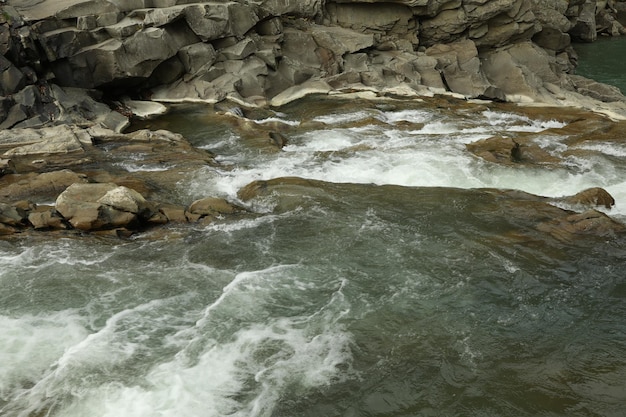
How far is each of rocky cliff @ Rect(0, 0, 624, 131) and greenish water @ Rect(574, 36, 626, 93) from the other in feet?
5.86

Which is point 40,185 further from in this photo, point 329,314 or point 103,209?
point 329,314

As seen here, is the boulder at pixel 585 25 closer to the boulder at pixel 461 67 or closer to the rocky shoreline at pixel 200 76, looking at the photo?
the rocky shoreline at pixel 200 76

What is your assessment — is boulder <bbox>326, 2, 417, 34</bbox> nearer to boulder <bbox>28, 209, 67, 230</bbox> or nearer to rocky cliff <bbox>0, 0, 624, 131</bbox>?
rocky cliff <bbox>0, 0, 624, 131</bbox>

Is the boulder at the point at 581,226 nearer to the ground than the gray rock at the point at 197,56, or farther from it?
nearer to the ground

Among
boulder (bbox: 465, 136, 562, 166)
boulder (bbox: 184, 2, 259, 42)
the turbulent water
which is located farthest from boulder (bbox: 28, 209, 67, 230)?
boulder (bbox: 184, 2, 259, 42)

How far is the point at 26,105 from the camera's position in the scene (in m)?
17.6

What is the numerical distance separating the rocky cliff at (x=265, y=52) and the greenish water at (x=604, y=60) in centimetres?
179

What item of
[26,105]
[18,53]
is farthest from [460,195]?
[18,53]

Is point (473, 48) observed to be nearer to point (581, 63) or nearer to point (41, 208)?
point (581, 63)

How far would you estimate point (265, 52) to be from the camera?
75.1ft

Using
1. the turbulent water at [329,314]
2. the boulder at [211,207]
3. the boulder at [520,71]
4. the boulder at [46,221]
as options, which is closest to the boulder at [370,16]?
the boulder at [520,71]

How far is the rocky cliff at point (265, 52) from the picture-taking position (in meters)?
19.0

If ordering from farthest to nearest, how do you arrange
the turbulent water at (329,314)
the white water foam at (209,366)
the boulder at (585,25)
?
the boulder at (585,25), the turbulent water at (329,314), the white water foam at (209,366)

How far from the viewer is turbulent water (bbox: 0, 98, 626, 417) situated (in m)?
7.10
